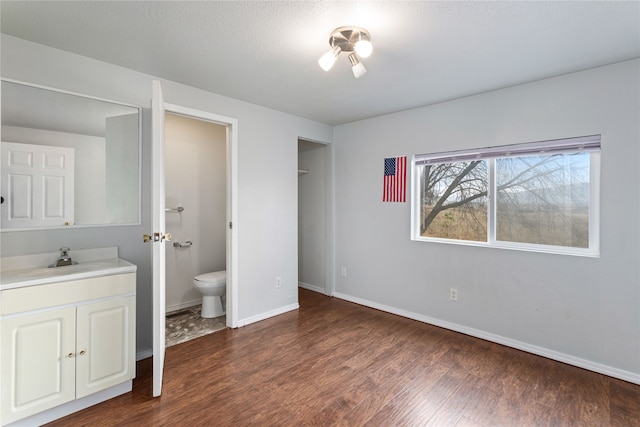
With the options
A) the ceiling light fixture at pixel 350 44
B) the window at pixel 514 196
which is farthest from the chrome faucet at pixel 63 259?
the window at pixel 514 196

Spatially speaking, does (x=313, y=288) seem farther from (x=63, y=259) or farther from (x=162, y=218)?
(x=63, y=259)

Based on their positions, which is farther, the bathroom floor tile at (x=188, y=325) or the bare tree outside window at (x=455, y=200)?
the bare tree outside window at (x=455, y=200)

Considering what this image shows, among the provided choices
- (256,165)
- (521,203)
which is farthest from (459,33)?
(256,165)

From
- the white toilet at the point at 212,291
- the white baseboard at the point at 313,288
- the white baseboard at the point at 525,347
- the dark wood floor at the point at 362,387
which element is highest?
the white toilet at the point at 212,291

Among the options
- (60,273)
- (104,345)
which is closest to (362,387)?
(104,345)

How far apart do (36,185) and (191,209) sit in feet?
5.69

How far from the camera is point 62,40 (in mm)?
1993

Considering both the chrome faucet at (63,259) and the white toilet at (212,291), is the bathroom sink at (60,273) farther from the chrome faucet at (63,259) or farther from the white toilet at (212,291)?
the white toilet at (212,291)

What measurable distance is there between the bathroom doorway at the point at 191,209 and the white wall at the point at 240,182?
0.52m

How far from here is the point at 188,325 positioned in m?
3.17

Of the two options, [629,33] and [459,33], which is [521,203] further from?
[459,33]

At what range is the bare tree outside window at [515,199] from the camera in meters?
2.52

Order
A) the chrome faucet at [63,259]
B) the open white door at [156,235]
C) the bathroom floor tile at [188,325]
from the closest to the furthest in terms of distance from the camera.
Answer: the open white door at [156,235] < the chrome faucet at [63,259] < the bathroom floor tile at [188,325]

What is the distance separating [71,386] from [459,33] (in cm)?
320
